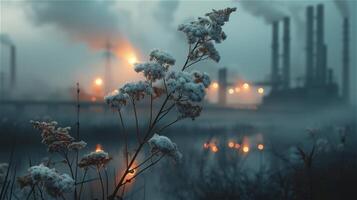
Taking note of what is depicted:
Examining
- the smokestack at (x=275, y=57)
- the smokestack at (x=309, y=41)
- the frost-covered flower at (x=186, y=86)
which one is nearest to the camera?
the frost-covered flower at (x=186, y=86)

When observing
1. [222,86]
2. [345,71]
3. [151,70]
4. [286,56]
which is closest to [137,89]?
[151,70]

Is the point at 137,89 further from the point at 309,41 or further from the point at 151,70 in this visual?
the point at 309,41

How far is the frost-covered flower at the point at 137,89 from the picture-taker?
3.78 metres

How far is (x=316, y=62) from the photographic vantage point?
5072 centimetres

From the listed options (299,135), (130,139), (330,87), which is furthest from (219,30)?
(330,87)

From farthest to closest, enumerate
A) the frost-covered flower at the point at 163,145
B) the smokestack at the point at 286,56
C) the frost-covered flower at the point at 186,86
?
the smokestack at the point at 286,56, the frost-covered flower at the point at 163,145, the frost-covered flower at the point at 186,86

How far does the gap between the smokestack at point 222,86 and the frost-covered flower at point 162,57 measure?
175 ft

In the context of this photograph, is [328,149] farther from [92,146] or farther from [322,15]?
[322,15]

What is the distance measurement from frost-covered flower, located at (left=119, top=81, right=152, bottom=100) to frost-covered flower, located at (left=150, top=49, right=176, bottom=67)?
210 mm

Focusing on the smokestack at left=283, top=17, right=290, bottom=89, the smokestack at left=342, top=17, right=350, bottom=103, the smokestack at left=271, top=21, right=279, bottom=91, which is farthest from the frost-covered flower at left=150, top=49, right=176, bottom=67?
the smokestack at left=342, top=17, right=350, bottom=103

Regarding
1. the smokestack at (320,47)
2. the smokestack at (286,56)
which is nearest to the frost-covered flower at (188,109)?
the smokestack at (320,47)

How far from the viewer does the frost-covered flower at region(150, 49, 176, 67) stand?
381 centimetres

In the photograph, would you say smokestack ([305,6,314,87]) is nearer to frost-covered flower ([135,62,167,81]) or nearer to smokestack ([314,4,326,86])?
smokestack ([314,4,326,86])

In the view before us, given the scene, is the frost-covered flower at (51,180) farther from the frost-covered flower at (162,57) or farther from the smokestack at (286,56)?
the smokestack at (286,56)
